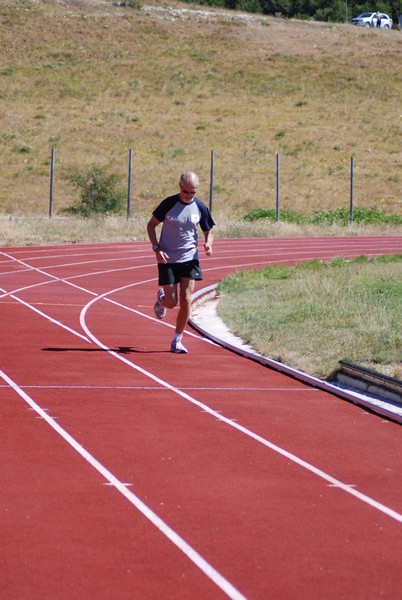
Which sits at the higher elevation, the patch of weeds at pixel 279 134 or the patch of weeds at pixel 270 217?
the patch of weeds at pixel 279 134

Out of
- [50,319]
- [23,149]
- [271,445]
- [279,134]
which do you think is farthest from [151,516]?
[279,134]

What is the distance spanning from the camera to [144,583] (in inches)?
214

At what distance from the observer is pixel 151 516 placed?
665 centimetres

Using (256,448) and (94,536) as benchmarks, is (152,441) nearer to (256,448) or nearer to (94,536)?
(256,448)

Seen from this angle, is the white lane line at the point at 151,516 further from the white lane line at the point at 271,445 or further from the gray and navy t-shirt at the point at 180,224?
the gray and navy t-shirt at the point at 180,224

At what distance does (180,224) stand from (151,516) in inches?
278

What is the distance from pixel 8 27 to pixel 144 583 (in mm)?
77510

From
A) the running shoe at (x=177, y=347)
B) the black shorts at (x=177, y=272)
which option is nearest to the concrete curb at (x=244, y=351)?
the running shoe at (x=177, y=347)

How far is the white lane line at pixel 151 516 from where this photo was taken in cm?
546

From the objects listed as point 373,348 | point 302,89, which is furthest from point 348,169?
point 373,348

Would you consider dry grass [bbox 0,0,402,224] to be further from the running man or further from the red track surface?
the red track surface

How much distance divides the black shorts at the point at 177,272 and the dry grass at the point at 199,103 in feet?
113

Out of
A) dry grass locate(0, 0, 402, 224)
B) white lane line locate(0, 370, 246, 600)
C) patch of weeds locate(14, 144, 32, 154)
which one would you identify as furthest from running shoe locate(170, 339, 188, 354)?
patch of weeds locate(14, 144, 32, 154)

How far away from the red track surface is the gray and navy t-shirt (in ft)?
3.89
